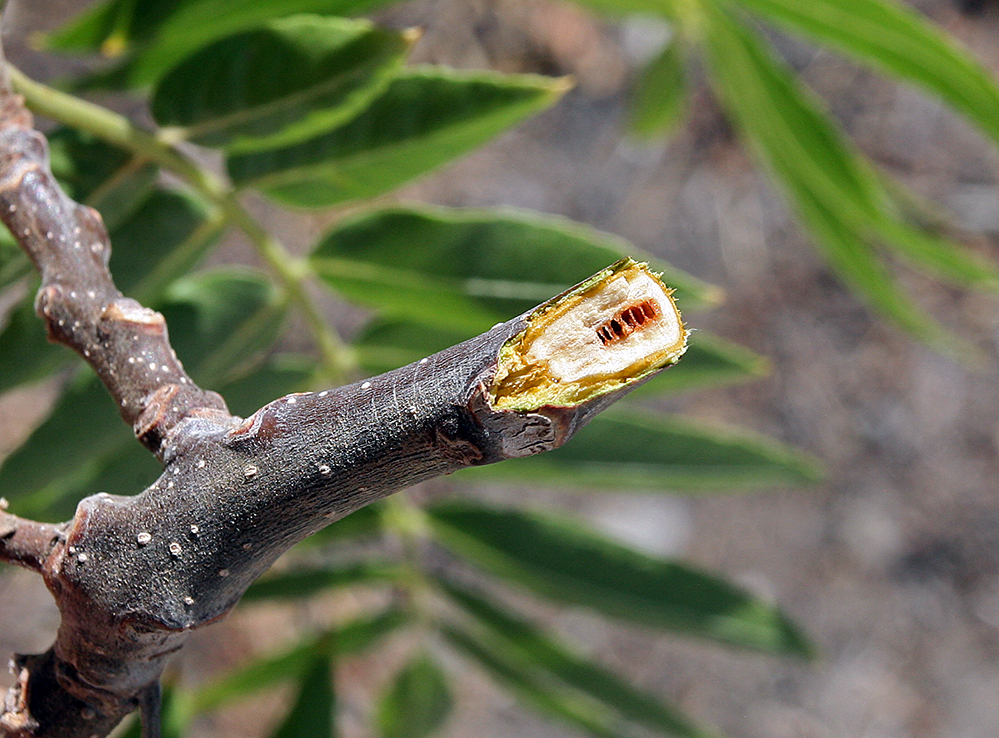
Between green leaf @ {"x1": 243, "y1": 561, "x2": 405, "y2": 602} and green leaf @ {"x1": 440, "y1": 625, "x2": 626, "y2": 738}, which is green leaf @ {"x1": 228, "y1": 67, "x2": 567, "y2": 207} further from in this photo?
green leaf @ {"x1": 440, "y1": 625, "x2": 626, "y2": 738}

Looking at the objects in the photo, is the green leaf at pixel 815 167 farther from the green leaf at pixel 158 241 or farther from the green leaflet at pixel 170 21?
the green leaf at pixel 158 241

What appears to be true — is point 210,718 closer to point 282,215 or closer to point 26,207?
point 282,215

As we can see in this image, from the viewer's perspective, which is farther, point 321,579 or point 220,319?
point 321,579

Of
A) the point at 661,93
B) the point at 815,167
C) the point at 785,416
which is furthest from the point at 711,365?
the point at 785,416

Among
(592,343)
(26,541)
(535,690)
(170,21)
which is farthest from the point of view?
(535,690)

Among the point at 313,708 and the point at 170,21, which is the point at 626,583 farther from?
the point at 170,21

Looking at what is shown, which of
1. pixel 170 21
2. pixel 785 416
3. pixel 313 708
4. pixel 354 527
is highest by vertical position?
pixel 170 21

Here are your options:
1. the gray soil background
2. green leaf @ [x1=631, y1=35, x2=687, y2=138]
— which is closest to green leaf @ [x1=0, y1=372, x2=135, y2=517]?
green leaf @ [x1=631, y1=35, x2=687, y2=138]
